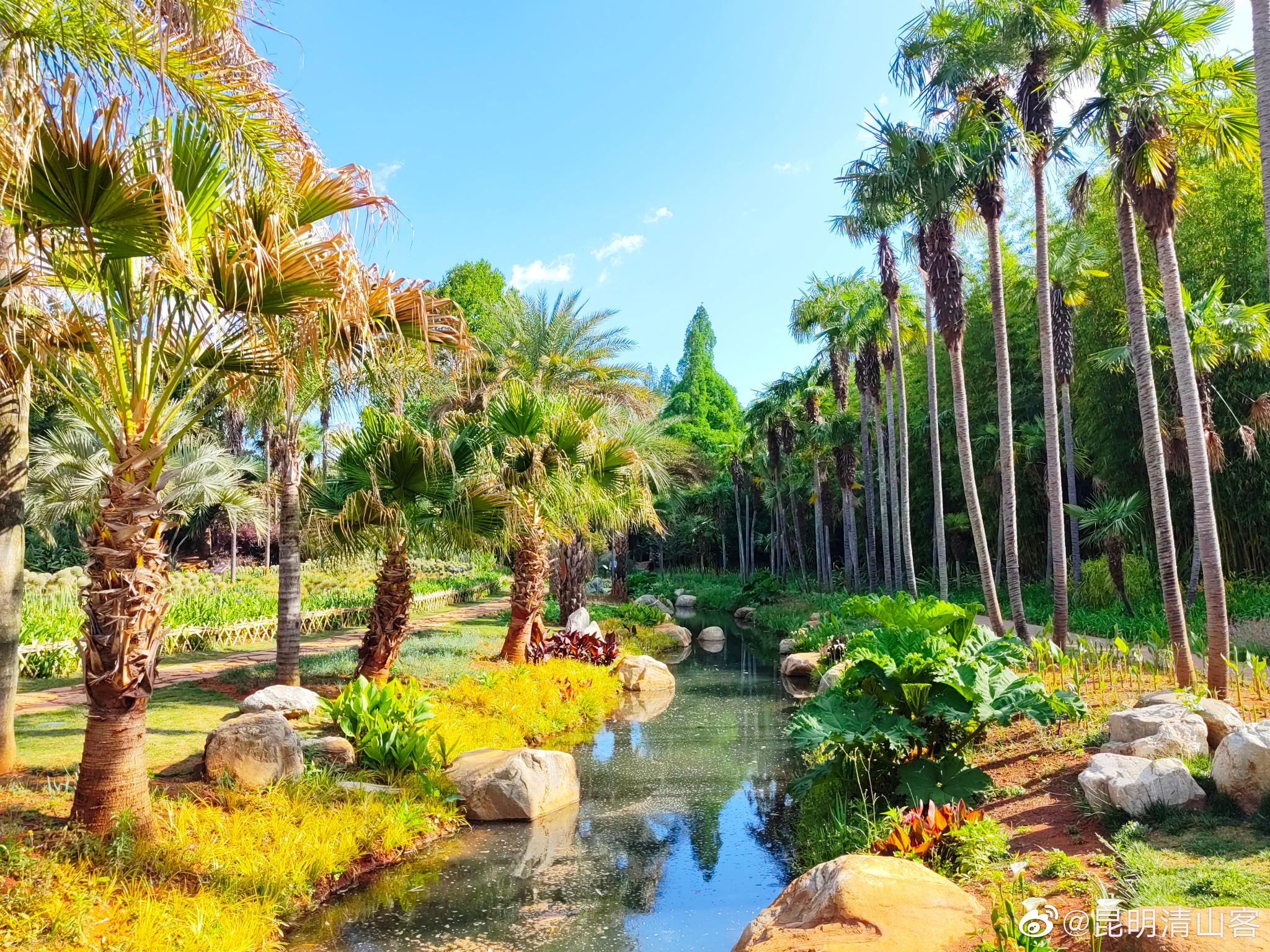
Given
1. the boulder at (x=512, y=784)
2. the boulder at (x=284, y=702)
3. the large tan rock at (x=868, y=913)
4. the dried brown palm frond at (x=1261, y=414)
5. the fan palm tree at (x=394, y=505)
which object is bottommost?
the boulder at (x=512, y=784)

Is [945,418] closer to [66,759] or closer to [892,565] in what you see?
Result: [892,565]

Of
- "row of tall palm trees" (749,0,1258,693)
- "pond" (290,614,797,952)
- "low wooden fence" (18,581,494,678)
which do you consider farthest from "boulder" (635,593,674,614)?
"pond" (290,614,797,952)

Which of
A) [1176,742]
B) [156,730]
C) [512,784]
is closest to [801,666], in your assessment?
[512,784]

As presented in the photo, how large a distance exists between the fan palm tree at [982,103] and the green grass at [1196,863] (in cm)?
797

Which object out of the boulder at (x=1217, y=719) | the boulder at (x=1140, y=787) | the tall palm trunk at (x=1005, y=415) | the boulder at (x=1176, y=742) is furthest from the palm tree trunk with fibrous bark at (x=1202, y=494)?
the tall palm trunk at (x=1005, y=415)

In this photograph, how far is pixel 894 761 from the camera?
695 centimetres

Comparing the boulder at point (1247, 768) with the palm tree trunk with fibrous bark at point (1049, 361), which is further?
the palm tree trunk with fibrous bark at point (1049, 361)

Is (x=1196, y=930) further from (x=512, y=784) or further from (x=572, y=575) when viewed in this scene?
(x=572, y=575)

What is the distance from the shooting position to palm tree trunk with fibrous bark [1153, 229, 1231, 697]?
843cm

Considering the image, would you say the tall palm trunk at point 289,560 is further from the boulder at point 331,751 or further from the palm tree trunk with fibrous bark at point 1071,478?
the palm tree trunk with fibrous bark at point 1071,478

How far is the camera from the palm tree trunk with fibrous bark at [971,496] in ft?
45.6

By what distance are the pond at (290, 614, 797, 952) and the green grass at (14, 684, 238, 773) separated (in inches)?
105

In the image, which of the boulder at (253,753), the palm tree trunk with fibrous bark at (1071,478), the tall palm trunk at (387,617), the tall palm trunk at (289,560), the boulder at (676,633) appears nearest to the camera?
the boulder at (253,753)

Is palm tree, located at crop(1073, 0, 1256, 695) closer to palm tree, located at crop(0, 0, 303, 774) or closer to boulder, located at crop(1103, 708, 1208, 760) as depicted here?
boulder, located at crop(1103, 708, 1208, 760)
